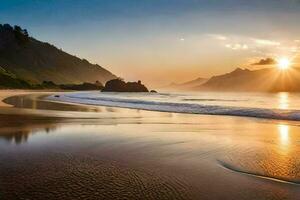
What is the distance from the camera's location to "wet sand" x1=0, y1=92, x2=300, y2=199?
7.61m

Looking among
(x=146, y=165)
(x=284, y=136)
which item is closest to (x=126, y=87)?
(x=284, y=136)

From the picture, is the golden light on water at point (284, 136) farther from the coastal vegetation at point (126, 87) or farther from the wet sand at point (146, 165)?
the coastal vegetation at point (126, 87)

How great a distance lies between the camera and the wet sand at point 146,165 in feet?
25.0

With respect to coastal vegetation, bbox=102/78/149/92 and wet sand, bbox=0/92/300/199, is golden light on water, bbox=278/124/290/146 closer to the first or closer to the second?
wet sand, bbox=0/92/300/199

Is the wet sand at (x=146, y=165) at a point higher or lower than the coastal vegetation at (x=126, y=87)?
lower

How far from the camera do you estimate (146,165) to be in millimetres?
10203

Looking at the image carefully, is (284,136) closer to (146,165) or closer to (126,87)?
(146,165)

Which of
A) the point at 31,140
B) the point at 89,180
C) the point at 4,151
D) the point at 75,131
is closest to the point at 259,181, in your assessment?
the point at 89,180

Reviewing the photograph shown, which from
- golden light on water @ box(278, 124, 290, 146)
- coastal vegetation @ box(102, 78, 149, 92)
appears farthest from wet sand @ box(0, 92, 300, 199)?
coastal vegetation @ box(102, 78, 149, 92)

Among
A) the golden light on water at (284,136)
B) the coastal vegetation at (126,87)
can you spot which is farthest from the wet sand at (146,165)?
the coastal vegetation at (126,87)

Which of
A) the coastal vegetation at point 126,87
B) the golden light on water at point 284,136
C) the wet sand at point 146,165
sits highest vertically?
the coastal vegetation at point 126,87

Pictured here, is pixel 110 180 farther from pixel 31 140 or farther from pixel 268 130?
pixel 268 130

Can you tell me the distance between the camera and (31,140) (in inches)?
556

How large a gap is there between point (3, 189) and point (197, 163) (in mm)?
5540
